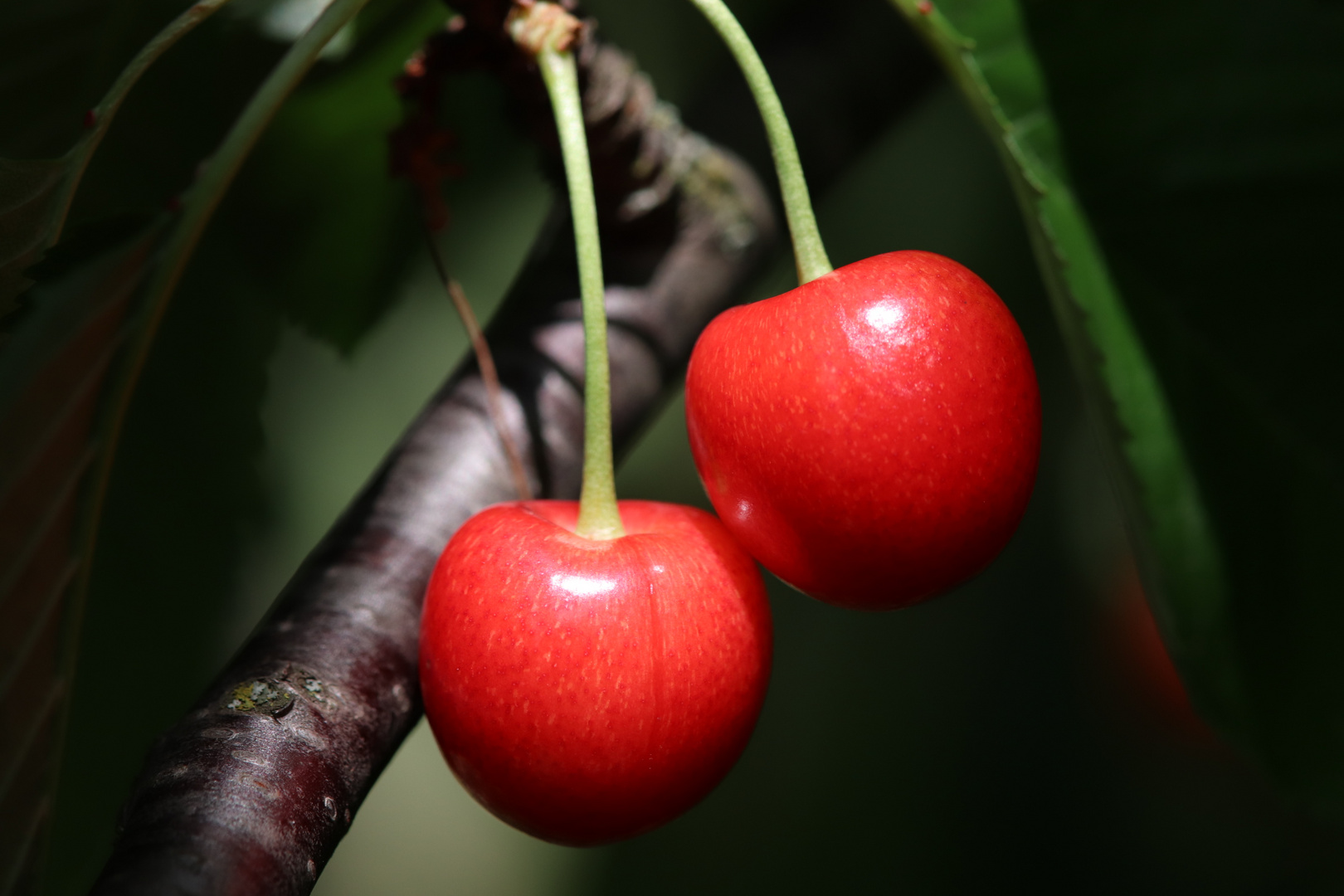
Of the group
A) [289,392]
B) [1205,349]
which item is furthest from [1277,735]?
[289,392]

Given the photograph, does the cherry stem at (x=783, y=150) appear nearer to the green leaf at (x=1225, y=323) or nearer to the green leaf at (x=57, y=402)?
the green leaf at (x=1225, y=323)

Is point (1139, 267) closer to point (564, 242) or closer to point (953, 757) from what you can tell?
point (564, 242)

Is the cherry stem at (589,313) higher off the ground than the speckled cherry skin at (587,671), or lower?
higher

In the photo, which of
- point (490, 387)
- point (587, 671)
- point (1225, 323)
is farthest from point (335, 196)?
point (1225, 323)

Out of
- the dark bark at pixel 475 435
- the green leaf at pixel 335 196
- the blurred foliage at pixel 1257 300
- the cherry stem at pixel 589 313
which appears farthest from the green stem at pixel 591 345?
the green leaf at pixel 335 196

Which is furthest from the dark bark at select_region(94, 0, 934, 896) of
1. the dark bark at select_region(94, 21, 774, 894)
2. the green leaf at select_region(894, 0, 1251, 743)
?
the green leaf at select_region(894, 0, 1251, 743)

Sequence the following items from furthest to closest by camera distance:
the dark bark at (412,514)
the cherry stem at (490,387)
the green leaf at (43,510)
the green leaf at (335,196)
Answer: the green leaf at (335,196)
the cherry stem at (490,387)
the green leaf at (43,510)
the dark bark at (412,514)
